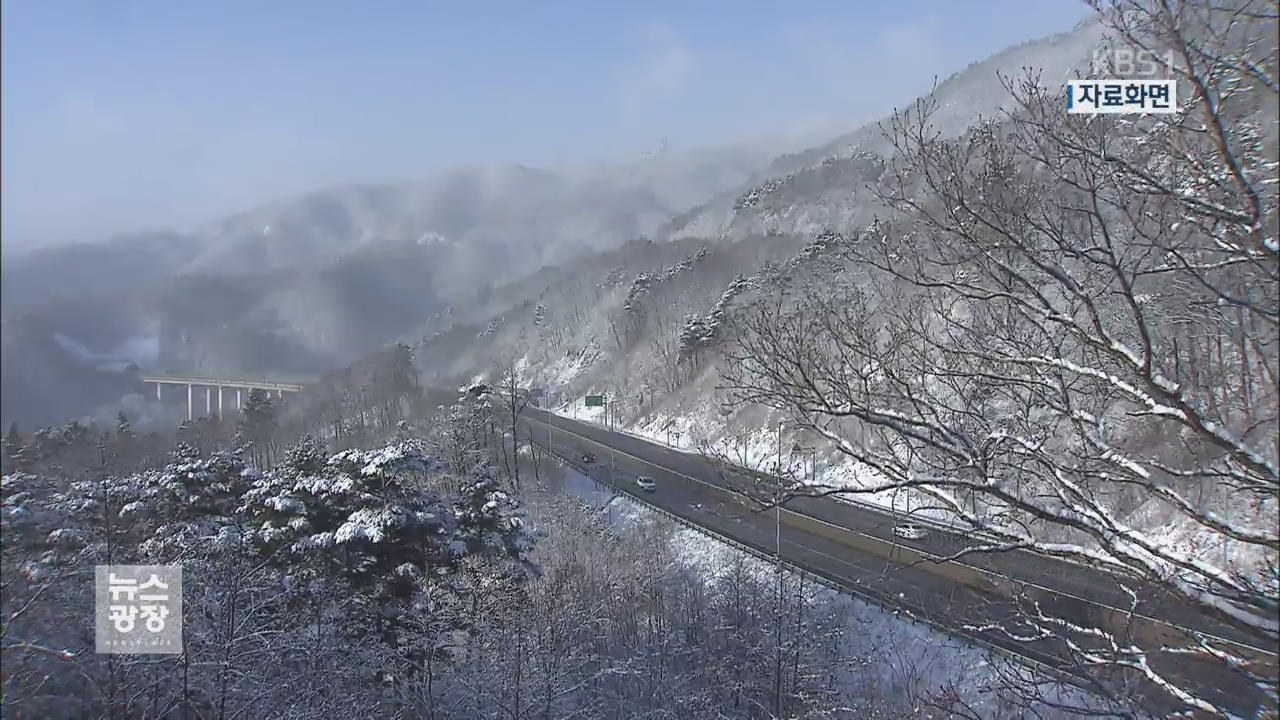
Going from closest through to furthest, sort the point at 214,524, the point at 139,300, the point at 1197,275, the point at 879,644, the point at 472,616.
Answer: the point at 1197,275 < the point at 139,300 < the point at 214,524 < the point at 472,616 < the point at 879,644

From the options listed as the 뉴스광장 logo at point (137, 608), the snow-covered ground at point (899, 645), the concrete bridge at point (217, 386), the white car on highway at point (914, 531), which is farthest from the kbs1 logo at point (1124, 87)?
the snow-covered ground at point (899, 645)

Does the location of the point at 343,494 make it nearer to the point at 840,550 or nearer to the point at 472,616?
the point at 472,616

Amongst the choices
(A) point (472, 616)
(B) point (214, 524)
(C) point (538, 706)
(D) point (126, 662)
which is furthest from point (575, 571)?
(D) point (126, 662)

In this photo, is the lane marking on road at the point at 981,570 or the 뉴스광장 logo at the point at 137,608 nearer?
the lane marking on road at the point at 981,570

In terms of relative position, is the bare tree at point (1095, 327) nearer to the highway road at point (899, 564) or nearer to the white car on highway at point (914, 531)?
the white car on highway at point (914, 531)

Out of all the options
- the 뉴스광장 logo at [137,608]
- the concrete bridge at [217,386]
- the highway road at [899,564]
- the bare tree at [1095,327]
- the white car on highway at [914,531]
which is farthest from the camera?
the concrete bridge at [217,386]

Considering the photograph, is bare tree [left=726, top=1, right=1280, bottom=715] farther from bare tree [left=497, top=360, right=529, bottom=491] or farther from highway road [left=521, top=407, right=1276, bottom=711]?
bare tree [left=497, top=360, right=529, bottom=491]
